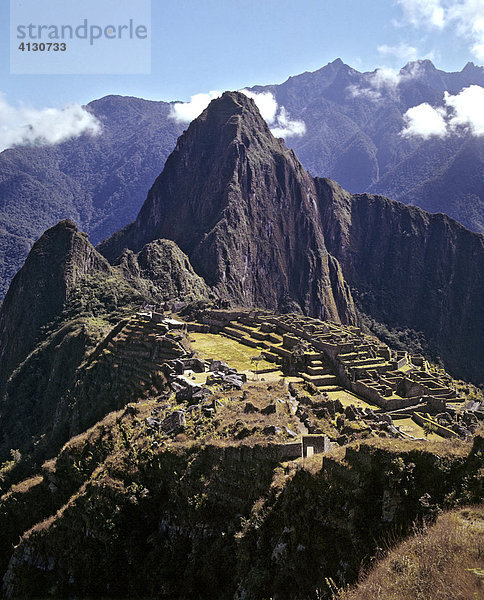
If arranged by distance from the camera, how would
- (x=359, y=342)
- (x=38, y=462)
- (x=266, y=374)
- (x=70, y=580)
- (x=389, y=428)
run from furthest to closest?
(x=359, y=342) → (x=266, y=374) → (x=38, y=462) → (x=389, y=428) → (x=70, y=580)

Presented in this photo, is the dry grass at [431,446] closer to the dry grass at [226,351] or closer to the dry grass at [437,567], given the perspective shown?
the dry grass at [437,567]

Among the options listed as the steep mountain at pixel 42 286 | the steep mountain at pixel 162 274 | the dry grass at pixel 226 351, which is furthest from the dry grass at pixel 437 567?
the steep mountain at pixel 162 274

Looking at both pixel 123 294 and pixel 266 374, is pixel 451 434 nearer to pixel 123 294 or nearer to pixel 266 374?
pixel 266 374

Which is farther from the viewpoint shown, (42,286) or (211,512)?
(42,286)

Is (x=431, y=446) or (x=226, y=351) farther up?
(x=431, y=446)

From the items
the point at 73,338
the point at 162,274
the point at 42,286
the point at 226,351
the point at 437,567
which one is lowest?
the point at 73,338

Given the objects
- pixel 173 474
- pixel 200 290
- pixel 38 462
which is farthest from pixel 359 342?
pixel 200 290

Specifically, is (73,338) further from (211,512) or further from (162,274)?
(162,274)

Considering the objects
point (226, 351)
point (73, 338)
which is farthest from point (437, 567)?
point (73, 338)
